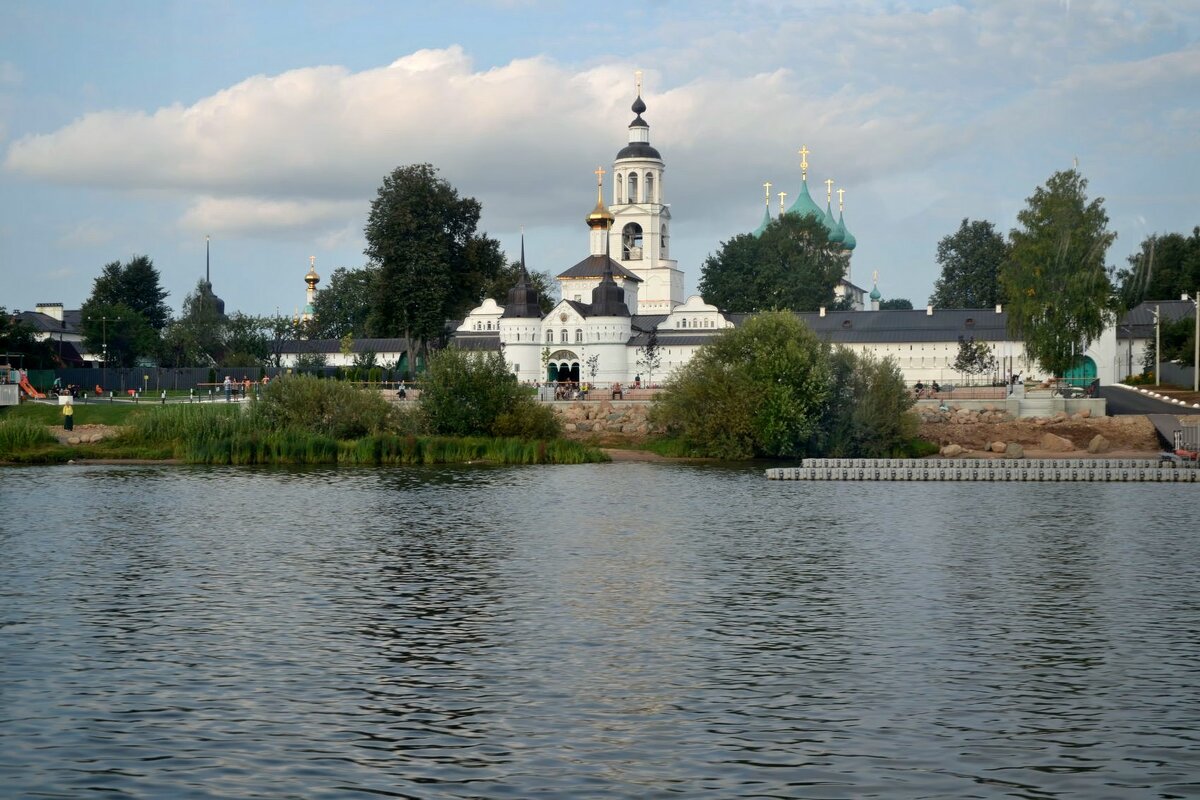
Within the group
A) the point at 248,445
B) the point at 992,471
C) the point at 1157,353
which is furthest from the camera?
the point at 1157,353

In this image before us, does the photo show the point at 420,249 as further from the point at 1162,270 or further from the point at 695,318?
the point at 1162,270

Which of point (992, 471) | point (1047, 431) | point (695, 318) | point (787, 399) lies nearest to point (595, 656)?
point (992, 471)

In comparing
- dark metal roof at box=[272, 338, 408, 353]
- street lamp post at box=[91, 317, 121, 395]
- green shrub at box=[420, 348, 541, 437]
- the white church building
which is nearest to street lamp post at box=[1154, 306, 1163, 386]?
the white church building

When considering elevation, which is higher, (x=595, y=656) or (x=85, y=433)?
(x=85, y=433)

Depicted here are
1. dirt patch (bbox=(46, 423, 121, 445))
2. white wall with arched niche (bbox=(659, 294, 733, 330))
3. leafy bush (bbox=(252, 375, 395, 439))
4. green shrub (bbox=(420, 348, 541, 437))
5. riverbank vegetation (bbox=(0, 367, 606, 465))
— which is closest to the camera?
riverbank vegetation (bbox=(0, 367, 606, 465))

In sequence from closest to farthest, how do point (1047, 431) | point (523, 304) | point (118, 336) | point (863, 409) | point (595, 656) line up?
point (595, 656) < point (863, 409) < point (1047, 431) < point (523, 304) < point (118, 336)

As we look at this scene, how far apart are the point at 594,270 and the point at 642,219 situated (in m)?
7.69

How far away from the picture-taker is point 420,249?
86625mm

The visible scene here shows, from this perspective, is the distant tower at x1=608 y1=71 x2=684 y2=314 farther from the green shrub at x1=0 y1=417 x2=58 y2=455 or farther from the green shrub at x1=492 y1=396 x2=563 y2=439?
the green shrub at x1=0 y1=417 x2=58 y2=455

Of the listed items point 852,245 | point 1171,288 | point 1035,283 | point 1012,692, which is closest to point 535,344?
point 1035,283

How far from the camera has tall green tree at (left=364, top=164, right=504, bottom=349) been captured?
285 ft

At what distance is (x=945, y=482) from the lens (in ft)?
161

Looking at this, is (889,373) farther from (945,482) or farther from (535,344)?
(535,344)

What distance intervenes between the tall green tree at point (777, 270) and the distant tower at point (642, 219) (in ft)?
14.1
